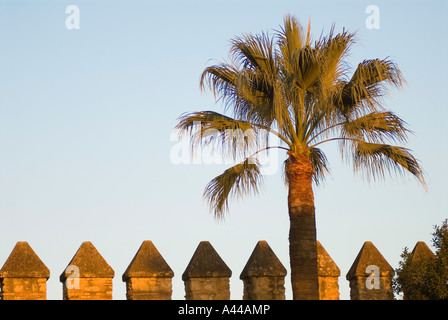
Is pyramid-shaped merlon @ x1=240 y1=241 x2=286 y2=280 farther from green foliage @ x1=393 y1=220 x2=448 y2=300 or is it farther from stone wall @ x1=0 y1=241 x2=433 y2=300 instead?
green foliage @ x1=393 y1=220 x2=448 y2=300

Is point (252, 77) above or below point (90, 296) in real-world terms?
above

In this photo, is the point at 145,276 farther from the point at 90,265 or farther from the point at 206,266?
the point at 206,266

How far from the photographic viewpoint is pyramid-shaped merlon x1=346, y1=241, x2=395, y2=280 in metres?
18.0

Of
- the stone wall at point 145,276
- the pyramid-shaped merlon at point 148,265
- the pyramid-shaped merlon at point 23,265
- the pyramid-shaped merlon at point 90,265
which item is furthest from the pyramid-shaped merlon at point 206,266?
the pyramid-shaped merlon at point 23,265

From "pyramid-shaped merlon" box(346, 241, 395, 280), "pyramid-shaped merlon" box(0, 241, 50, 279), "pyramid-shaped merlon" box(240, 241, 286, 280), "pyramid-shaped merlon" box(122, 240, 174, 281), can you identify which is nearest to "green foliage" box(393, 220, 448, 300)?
"pyramid-shaped merlon" box(346, 241, 395, 280)

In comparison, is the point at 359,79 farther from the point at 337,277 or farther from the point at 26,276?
the point at 26,276

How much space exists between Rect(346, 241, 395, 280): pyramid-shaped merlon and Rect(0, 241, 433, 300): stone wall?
200 cm

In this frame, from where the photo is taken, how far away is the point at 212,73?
1625 cm

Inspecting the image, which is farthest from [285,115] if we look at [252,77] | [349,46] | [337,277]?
[337,277]

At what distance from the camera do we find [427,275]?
1728 cm

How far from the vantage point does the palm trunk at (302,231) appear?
48.3ft

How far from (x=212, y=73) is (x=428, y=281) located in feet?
21.5
